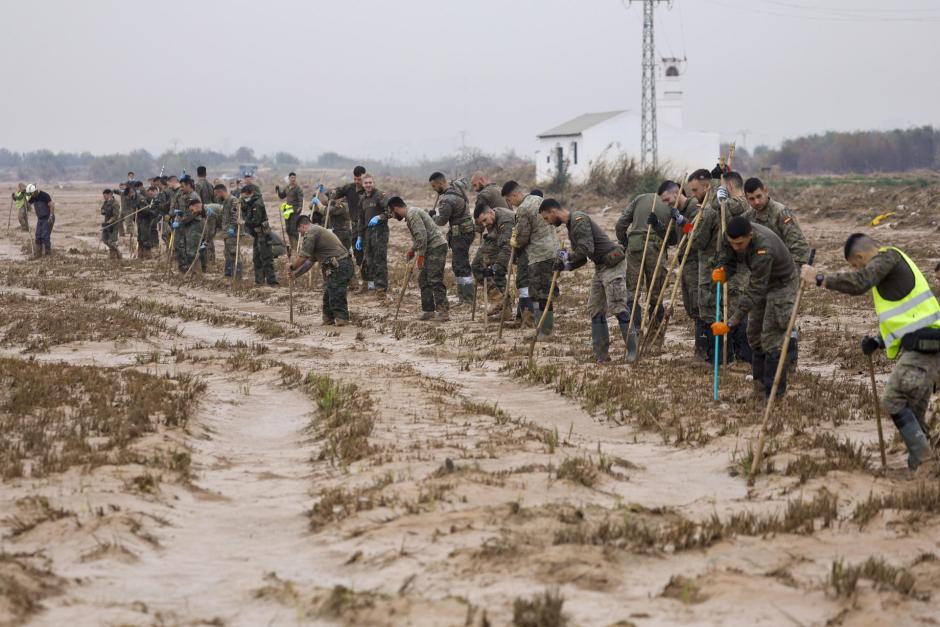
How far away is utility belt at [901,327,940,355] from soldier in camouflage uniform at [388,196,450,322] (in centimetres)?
900

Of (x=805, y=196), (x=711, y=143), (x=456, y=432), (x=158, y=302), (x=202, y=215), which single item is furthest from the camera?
(x=711, y=143)

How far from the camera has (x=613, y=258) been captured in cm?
1216

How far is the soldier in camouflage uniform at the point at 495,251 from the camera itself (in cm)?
1534

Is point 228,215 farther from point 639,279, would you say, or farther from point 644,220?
point 639,279

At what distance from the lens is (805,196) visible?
3697 centimetres

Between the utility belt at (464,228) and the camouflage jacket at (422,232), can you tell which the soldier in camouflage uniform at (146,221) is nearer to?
the camouflage jacket at (422,232)

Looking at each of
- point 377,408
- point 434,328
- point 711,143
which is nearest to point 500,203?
point 434,328

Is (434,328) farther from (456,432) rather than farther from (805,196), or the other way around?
(805,196)

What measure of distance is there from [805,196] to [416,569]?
110 ft

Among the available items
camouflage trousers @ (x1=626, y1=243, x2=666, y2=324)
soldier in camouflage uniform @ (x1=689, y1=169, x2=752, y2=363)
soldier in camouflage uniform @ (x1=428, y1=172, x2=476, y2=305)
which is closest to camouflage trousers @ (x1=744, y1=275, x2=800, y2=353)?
soldier in camouflage uniform @ (x1=689, y1=169, x2=752, y2=363)

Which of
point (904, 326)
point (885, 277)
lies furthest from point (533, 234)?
point (904, 326)

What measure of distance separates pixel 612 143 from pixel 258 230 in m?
33.3

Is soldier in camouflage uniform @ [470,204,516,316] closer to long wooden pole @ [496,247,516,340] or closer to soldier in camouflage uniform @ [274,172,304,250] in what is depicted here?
long wooden pole @ [496,247,516,340]

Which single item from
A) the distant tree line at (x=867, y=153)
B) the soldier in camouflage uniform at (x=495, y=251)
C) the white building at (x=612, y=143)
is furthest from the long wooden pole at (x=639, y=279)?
the distant tree line at (x=867, y=153)
